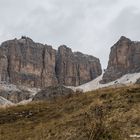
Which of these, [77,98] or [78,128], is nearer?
[78,128]

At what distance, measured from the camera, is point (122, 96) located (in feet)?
68.5

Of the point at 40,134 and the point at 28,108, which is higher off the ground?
the point at 28,108

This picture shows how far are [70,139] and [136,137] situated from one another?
2634mm

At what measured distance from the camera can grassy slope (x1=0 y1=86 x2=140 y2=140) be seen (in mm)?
15172

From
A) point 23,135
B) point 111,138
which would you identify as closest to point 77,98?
point 23,135

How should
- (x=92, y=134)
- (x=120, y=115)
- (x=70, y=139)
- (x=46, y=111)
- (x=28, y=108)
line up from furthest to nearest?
(x=28, y=108) → (x=46, y=111) → (x=120, y=115) → (x=70, y=139) → (x=92, y=134)

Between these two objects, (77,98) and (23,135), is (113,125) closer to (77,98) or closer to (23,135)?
(23,135)

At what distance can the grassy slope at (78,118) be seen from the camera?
49.8 feet

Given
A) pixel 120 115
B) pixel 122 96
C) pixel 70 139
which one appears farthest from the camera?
pixel 122 96

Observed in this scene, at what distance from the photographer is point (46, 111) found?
76.8 feet

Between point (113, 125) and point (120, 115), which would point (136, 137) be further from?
point (120, 115)

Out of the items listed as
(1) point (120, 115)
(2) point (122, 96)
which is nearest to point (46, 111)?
(2) point (122, 96)

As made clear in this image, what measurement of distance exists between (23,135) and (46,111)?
5078mm

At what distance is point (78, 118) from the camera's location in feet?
61.7
